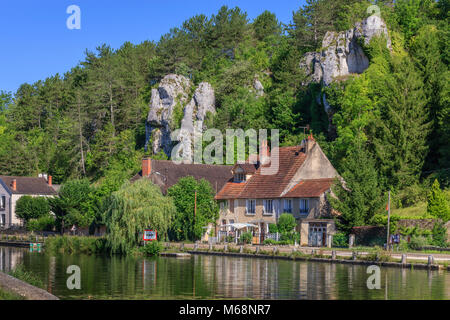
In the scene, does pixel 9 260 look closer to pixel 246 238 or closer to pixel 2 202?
pixel 246 238

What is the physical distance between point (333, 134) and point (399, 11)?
68.4ft

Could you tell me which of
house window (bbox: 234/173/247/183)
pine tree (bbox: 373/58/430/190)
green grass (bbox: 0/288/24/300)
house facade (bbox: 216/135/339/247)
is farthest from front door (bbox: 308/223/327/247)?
green grass (bbox: 0/288/24/300)

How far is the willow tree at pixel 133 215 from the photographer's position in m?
58.5

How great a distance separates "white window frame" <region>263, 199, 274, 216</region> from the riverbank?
9.55m

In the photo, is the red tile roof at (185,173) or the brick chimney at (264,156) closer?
the brick chimney at (264,156)

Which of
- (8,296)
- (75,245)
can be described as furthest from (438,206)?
(8,296)

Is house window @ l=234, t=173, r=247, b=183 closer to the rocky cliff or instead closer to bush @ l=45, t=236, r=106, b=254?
the rocky cliff

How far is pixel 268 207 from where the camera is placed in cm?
7169

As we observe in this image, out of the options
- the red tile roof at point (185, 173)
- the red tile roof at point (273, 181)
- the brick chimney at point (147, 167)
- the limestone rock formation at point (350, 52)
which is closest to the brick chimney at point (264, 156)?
the red tile roof at point (273, 181)

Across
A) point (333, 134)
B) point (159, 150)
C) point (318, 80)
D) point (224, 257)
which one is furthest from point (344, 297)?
point (159, 150)

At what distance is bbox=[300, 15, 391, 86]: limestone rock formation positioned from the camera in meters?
82.8

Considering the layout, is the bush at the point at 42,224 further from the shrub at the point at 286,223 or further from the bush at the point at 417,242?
the bush at the point at 417,242

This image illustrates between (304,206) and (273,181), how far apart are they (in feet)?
21.7
